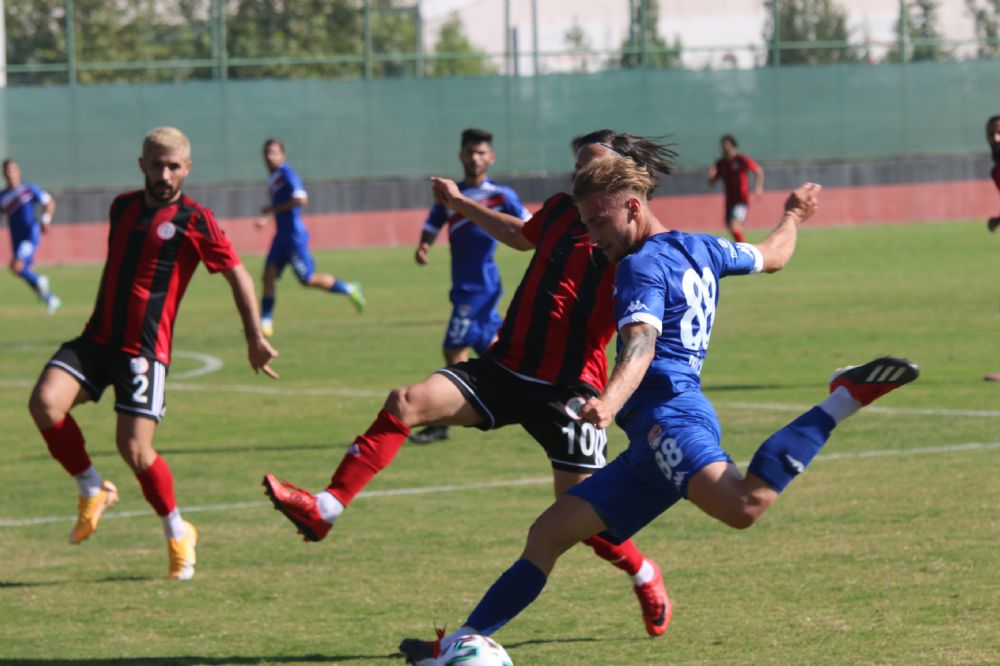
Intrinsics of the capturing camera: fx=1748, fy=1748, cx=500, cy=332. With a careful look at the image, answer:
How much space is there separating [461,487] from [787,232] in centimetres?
433

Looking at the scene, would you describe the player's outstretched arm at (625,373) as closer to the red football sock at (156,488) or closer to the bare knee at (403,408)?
the bare knee at (403,408)

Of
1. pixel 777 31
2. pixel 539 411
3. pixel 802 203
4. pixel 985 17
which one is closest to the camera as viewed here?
pixel 802 203

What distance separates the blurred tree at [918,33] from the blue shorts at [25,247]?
2606 centimetres

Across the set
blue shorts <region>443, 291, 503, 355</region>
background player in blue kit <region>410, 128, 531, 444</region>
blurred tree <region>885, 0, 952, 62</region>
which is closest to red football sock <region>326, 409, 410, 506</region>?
background player in blue kit <region>410, 128, 531, 444</region>

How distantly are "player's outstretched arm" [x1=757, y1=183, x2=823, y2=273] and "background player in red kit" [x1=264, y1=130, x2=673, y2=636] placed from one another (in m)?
0.52

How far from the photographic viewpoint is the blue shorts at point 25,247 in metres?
26.6

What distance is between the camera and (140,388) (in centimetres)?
840

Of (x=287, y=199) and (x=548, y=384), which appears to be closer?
(x=548, y=384)

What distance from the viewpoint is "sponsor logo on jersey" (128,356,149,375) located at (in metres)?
8.41

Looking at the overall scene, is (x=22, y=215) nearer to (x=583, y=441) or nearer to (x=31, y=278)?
(x=31, y=278)

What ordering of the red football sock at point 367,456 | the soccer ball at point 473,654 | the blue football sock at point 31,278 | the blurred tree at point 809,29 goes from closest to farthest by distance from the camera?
the soccer ball at point 473,654
the red football sock at point 367,456
the blue football sock at point 31,278
the blurred tree at point 809,29

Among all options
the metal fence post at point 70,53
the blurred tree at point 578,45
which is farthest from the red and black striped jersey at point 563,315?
the blurred tree at point 578,45

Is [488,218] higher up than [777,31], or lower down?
lower down

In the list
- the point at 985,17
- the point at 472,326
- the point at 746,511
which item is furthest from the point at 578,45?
the point at 746,511
